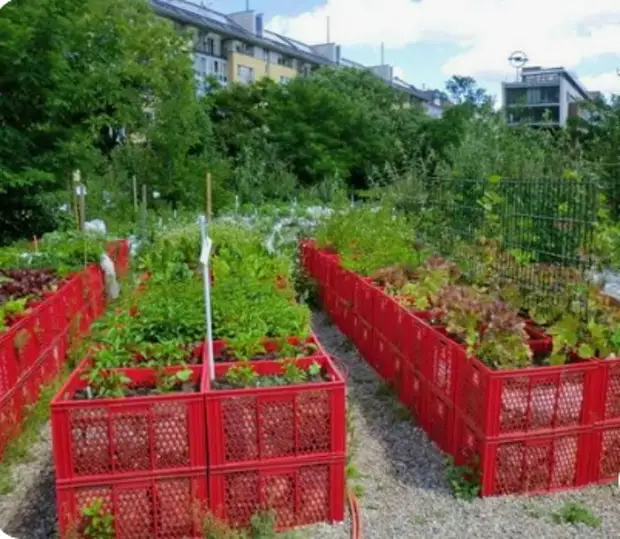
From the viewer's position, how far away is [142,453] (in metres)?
2.85

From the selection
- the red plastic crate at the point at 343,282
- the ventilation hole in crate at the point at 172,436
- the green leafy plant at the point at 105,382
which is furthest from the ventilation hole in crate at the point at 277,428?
the red plastic crate at the point at 343,282

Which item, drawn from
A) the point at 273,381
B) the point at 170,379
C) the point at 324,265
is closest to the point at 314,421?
the point at 273,381

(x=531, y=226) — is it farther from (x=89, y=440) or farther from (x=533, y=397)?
(x=89, y=440)

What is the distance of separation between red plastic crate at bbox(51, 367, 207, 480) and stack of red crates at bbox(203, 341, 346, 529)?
0.09m

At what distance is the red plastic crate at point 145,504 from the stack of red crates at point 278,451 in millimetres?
98

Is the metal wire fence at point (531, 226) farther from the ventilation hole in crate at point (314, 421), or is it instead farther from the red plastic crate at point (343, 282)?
the ventilation hole in crate at point (314, 421)

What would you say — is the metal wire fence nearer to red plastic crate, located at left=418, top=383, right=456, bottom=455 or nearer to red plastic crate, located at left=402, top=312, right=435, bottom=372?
red plastic crate, located at left=402, top=312, right=435, bottom=372

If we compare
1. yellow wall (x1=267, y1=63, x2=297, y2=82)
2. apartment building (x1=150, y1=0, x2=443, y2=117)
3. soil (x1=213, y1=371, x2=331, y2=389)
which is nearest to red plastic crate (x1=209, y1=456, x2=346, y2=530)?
soil (x1=213, y1=371, x2=331, y2=389)

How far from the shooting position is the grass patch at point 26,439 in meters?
3.64

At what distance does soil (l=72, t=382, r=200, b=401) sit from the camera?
311cm

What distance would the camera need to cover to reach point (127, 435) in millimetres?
2838

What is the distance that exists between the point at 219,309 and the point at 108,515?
1.61m

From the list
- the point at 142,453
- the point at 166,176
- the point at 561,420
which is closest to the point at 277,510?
the point at 142,453

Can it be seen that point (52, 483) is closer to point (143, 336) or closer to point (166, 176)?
point (143, 336)
